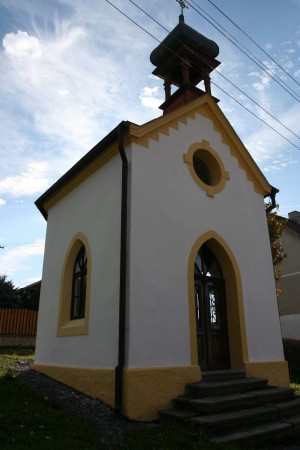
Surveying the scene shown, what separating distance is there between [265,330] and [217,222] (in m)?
2.79

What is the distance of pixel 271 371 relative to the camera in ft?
27.7

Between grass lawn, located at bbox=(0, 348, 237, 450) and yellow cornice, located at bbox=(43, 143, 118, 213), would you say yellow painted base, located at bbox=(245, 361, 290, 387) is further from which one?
yellow cornice, located at bbox=(43, 143, 118, 213)

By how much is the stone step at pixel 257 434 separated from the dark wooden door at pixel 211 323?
237cm

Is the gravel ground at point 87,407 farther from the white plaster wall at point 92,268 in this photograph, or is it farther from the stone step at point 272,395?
the stone step at point 272,395

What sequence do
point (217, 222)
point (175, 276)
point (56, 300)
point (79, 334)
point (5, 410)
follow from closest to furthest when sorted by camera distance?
point (5, 410), point (175, 276), point (79, 334), point (217, 222), point (56, 300)

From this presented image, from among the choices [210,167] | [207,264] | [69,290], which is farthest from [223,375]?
[210,167]

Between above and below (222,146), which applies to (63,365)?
below

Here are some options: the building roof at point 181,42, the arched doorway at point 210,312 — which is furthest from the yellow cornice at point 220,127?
the arched doorway at point 210,312

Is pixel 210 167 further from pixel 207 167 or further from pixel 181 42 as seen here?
pixel 181 42

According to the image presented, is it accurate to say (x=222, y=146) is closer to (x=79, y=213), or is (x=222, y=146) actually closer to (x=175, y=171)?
(x=175, y=171)

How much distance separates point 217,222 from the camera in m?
8.74

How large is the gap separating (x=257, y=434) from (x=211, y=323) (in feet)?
10.6

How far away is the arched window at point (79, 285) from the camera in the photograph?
887 centimetres

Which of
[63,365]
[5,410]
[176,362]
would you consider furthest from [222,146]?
[5,410]
